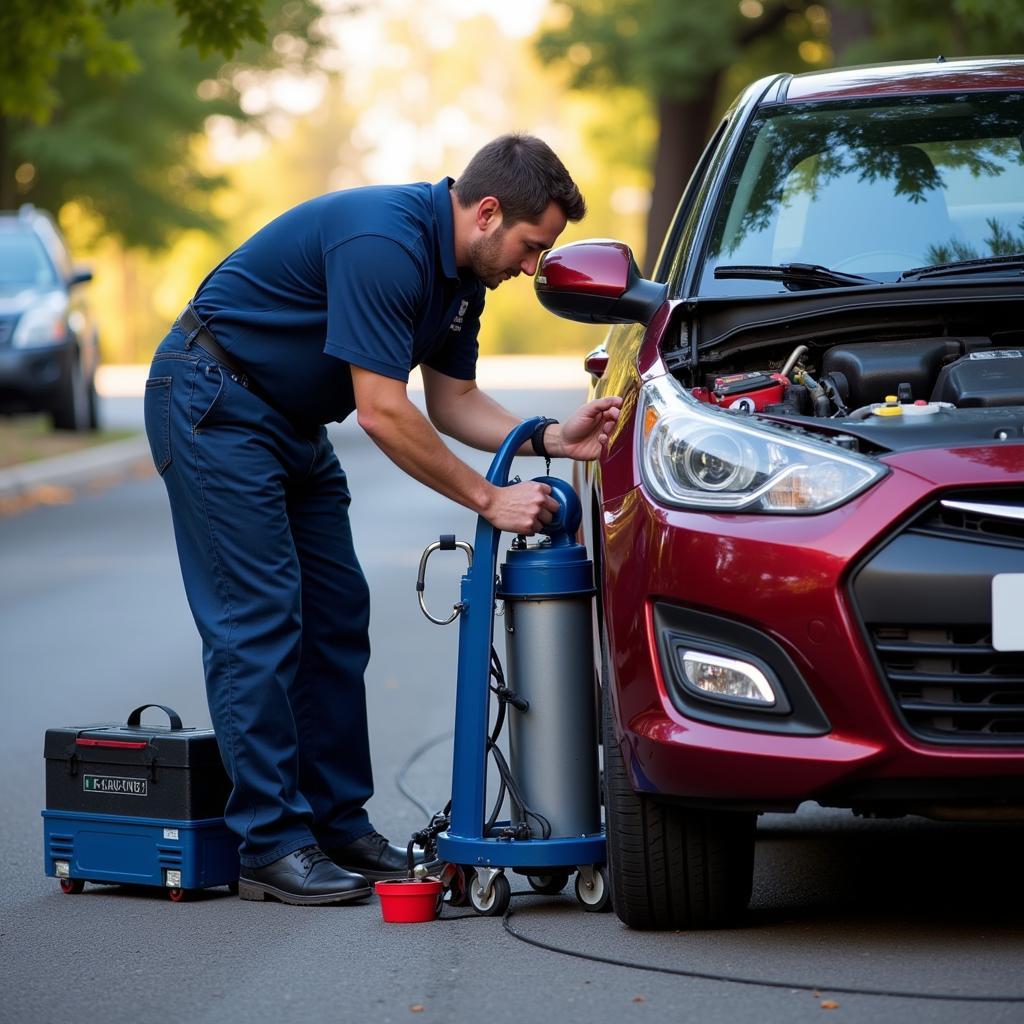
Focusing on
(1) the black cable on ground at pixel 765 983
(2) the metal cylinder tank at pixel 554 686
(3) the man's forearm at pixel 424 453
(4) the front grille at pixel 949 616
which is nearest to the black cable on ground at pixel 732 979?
(1) the black cable on ground at pixel 765 983

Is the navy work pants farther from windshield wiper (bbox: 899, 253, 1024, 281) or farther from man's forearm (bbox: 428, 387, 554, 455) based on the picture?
windshield wiper (bbox: 899, 253, 1024, 281)

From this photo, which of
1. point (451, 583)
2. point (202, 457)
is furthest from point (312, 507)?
point (451, 583)

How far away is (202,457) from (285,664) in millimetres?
524

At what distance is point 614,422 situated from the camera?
448 centimetres

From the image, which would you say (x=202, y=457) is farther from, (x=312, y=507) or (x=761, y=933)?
(x=761, y=933)

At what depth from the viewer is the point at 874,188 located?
4.95 metres

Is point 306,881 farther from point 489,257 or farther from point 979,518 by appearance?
point 979,518

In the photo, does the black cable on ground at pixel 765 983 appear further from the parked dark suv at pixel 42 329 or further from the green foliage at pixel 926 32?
the parked dark suv at pixel 42 329

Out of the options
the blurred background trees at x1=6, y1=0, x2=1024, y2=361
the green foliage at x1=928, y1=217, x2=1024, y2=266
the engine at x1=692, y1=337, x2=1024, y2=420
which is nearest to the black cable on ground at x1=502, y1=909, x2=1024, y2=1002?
the engine at x1=692, y1=337, x2=1024, y2=420

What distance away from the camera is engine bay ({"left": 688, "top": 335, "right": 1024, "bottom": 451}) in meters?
3.86

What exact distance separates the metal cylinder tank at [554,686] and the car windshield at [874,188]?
749 millimetres

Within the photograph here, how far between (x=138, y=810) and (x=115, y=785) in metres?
0.10

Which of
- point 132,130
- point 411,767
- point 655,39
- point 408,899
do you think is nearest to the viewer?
point 408,899

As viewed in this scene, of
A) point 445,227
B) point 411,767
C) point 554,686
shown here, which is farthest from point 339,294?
point 411,767
